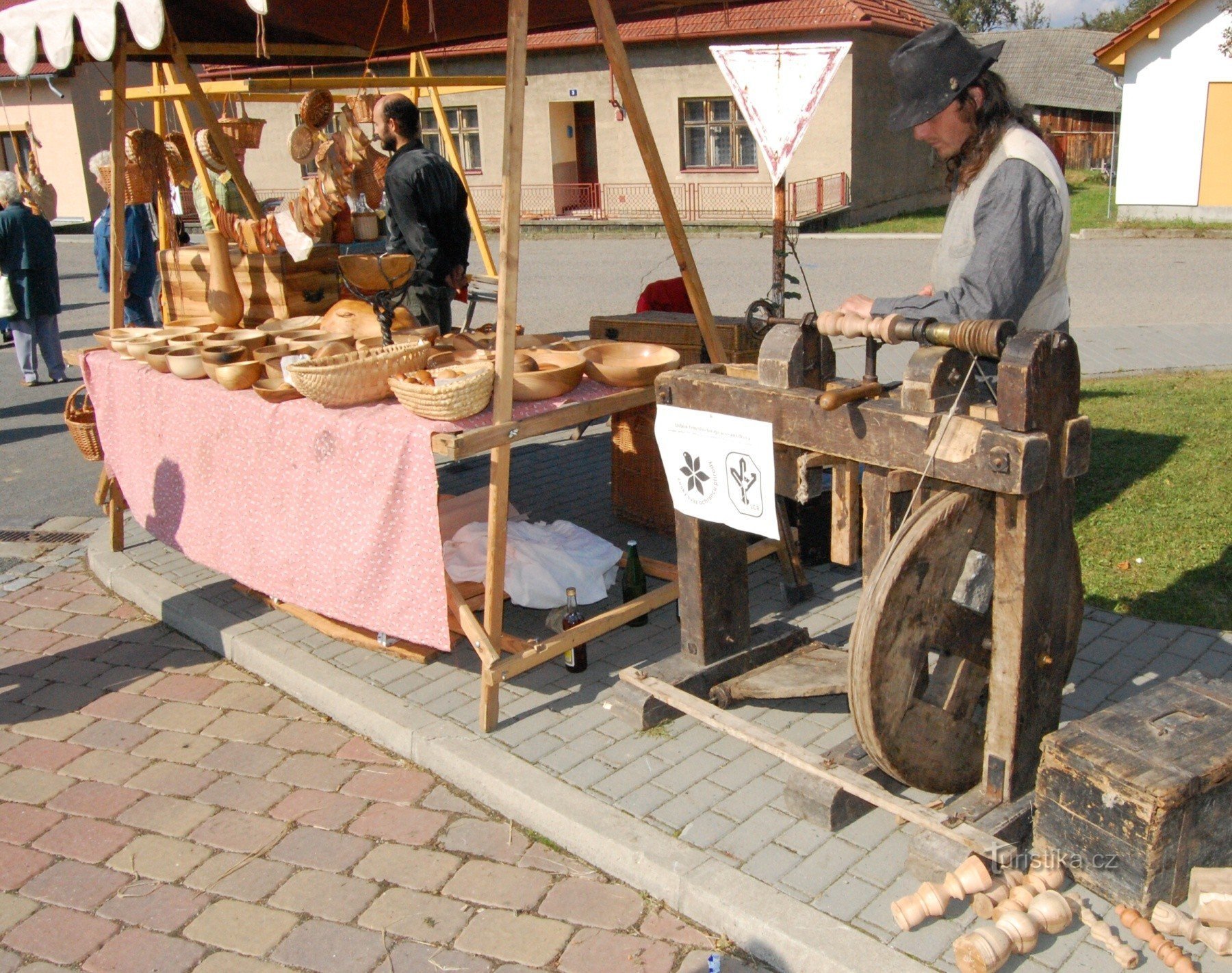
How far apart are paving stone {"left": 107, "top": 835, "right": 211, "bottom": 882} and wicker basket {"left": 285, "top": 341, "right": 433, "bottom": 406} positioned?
4.98ft

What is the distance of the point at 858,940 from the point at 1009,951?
0.34 meters

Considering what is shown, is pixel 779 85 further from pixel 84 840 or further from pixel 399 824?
pixel 84 840

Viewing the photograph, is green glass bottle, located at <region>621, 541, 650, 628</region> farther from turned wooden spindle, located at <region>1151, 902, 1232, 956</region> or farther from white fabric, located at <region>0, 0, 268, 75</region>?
white fabric, located at <region>0, 0, 268, 75</region>

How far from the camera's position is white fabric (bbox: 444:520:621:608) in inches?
169

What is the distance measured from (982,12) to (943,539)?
72833 millimetres

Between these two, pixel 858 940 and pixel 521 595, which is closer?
pixel 858 940

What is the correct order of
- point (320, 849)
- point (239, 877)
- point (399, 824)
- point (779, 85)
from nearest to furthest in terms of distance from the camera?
point (239, 877) < point (320, 849) < point (399, 824) < point (779, 85)

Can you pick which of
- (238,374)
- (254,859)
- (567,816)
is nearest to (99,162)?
(238,374)

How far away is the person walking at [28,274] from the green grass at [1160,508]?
8.59 meters

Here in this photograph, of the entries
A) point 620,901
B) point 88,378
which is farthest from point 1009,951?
point 88,378

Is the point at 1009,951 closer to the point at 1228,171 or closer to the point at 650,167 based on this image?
the point at 650,167

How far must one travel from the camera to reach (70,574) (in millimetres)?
5465

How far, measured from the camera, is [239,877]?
10.0ft

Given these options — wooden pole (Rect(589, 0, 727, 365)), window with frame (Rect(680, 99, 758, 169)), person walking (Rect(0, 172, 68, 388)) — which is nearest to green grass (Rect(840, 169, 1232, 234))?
window with frame (Rect(680, 99, 758, 169))
